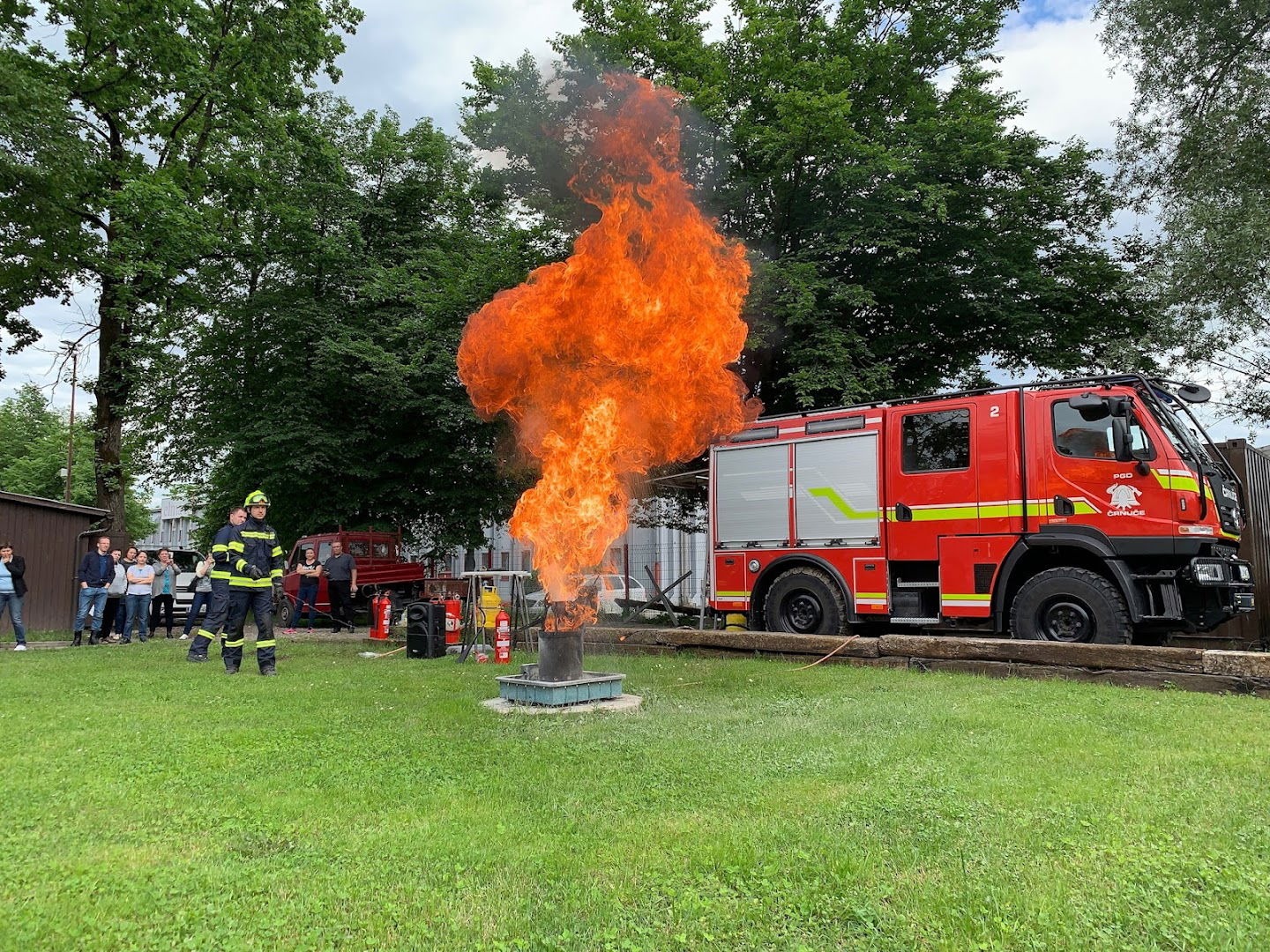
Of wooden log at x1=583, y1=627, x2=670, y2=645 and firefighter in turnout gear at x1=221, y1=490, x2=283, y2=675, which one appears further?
wooden log at x1=583, y1=627, x2=670, y2=645

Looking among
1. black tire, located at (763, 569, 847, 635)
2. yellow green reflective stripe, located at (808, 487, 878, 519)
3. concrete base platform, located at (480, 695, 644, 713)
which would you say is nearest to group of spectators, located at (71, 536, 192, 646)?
concrete base platform, located at (480, 695, 644, 713)

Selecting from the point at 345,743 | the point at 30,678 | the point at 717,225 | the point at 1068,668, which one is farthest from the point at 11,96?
the point at 1068,668

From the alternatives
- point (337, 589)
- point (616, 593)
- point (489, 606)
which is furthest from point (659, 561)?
point (337, 589)

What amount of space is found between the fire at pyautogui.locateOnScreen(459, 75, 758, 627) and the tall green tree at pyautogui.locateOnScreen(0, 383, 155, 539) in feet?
129

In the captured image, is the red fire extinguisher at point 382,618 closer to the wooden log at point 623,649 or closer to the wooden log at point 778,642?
the wooden log at point 623,649

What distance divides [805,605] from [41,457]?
1982 inches

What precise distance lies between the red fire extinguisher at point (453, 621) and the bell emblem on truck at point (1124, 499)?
9.92m

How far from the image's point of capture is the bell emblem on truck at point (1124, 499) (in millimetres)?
9820

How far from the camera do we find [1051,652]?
30.6 ft

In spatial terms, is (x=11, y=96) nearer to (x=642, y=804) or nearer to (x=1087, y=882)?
(x=642, y=804)

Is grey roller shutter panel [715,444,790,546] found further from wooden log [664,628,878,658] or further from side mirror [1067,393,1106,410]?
side mirror [1067,393,1106,410]

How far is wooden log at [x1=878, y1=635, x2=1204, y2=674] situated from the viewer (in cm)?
859

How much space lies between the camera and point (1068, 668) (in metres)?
9.21

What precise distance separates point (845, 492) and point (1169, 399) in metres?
4.25
